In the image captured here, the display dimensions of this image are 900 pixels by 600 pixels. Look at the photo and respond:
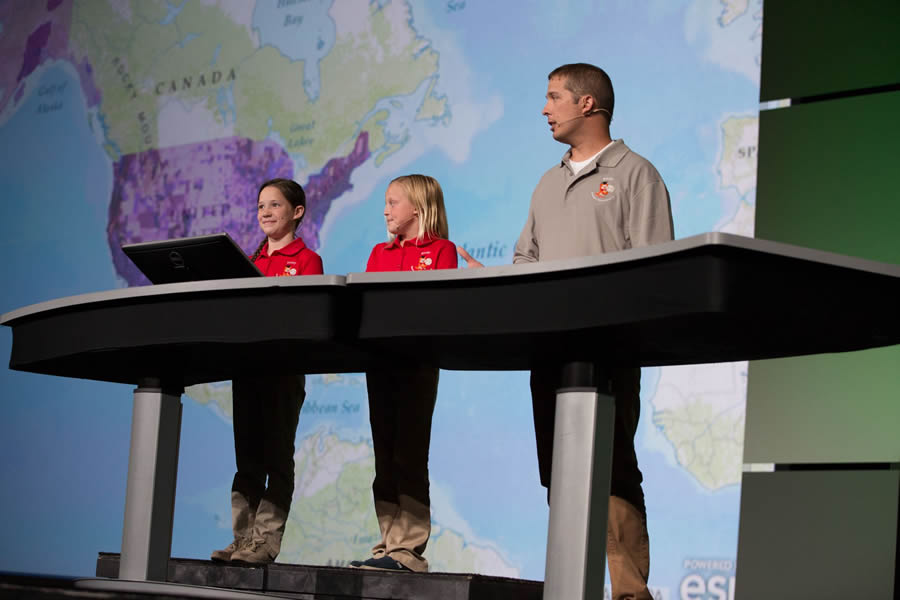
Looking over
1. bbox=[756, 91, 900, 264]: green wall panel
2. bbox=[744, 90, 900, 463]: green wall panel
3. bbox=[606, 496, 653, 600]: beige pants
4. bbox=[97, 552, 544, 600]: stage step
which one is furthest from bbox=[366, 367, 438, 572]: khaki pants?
bbox=[756, 91, 900, 264]: green wall panel

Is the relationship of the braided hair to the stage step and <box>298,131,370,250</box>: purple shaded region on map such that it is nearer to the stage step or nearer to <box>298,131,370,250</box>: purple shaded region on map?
the stage step

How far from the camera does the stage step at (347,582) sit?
6.32ft

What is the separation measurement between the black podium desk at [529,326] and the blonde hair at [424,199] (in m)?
0.69

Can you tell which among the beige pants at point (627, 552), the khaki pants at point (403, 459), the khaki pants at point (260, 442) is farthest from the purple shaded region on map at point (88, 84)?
the beige pants at point (627, 552)

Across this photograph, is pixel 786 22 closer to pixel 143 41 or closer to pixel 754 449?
pixel 754 449

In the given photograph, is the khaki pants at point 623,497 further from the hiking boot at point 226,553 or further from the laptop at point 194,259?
the hiking boot at point 226,553

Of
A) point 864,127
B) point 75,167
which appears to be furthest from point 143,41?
point 864,127

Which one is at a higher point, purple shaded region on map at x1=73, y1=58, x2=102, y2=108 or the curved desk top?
purple shaded region on map at x1=73, y1=58, x2=102, y2=108

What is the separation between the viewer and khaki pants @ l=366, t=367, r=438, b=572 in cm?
231

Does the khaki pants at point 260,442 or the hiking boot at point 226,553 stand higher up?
the khaki pants at point 260,442

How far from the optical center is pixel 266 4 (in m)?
4.49

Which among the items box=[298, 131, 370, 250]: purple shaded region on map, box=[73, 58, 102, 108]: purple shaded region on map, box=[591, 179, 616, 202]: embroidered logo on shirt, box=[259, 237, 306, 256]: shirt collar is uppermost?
box=[73, 58, 102, 108]: purple shaded region on map

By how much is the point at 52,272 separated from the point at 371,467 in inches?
80.8

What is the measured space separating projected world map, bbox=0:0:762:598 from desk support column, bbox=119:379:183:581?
1.57 metres
